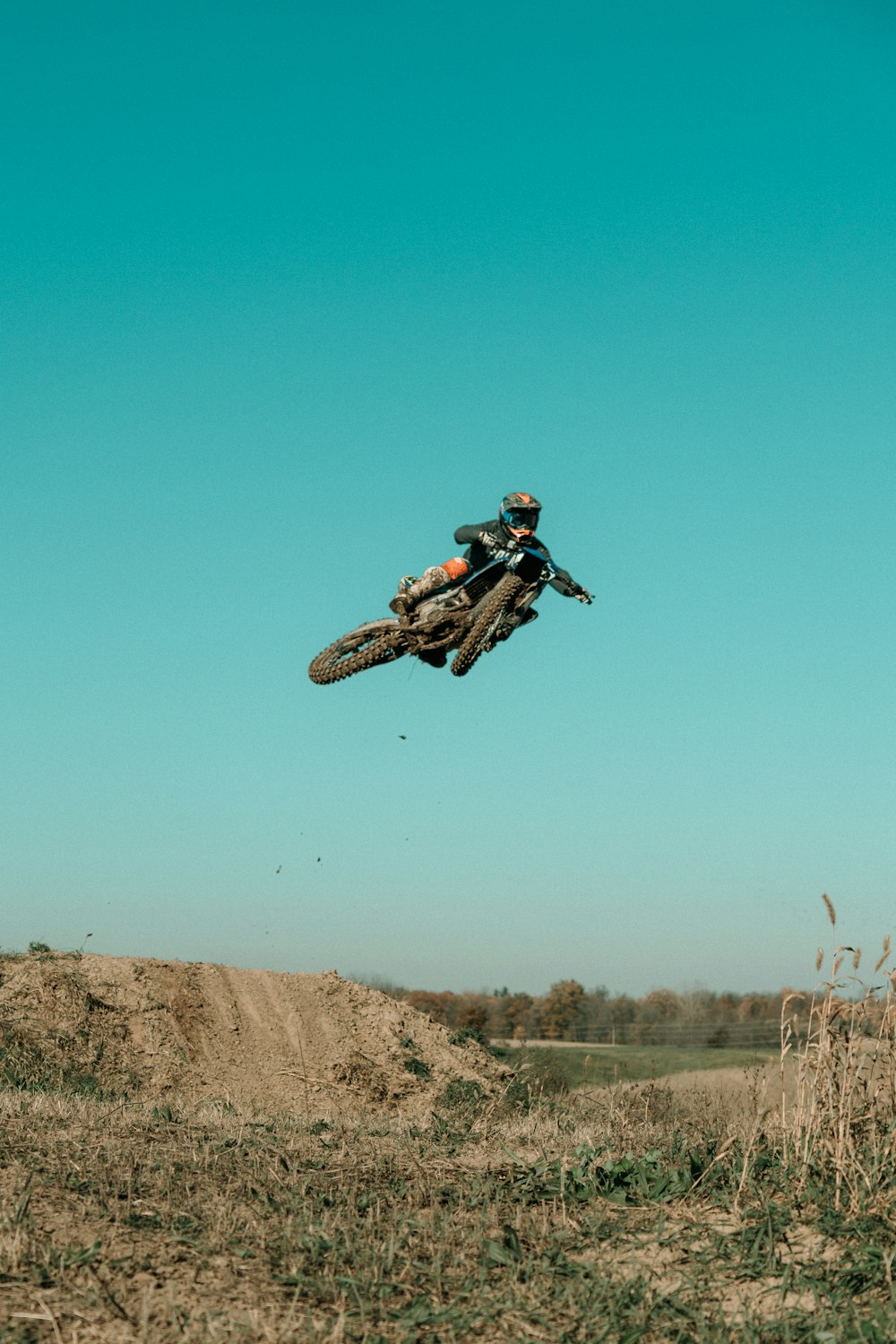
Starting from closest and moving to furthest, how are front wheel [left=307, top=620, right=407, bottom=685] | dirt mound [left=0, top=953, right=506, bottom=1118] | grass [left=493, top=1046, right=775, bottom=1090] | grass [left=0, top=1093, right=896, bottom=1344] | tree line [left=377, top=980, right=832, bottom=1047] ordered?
grass [left=0, top=1093, right=896, bottom=1344] < front wheel [left=307, top=620, right=407, bottom=685] < dirt mound [left=0, top=953, right=506, bottom=1118] < grass [left=493, top=1046, right=775, bottom=1090] < tree line [left=377, top=980, right=832, bottom=1047]

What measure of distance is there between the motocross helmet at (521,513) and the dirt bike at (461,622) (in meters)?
0.19

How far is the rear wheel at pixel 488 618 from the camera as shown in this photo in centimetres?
1222

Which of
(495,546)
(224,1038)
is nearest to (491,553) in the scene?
(495,546)

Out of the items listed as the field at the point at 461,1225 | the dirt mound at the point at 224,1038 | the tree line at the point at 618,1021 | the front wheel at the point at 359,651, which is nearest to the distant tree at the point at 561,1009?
the tree line at the point at 618,1021

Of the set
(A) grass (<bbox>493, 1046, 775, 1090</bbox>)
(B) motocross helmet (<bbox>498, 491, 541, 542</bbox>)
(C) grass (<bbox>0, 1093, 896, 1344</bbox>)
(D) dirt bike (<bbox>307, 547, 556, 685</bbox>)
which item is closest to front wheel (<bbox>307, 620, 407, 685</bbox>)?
(D) dirt bike (<bbox>307, 547, 556, 685</bbox>)

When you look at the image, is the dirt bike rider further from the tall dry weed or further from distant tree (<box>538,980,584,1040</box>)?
distant tree (<box>538,980,584,1040</box>)

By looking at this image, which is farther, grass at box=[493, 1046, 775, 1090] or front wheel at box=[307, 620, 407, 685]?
grass at box=[493, 1046, 775, 1090]

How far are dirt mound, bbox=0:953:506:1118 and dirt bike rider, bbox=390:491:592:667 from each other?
20.8 ft

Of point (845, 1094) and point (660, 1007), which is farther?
point (660, 1007)

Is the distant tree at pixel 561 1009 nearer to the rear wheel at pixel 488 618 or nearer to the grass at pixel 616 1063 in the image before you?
the grass at pixel 616 1063

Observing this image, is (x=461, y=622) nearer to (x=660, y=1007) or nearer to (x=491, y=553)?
(x=491, y=553)

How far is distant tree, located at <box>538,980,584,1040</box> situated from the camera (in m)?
49.1

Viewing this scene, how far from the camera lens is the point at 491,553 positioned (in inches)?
492

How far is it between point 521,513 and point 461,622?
137 cm
